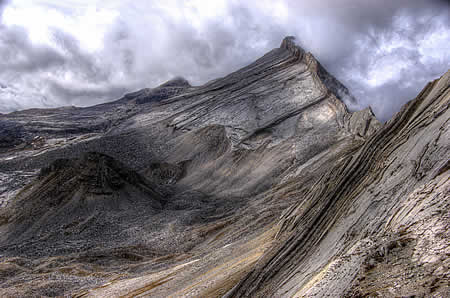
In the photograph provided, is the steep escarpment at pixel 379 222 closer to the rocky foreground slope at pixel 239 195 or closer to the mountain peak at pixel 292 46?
the rocky foreground slope at pixel 239 195

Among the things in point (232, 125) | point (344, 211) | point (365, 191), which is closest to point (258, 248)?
point (344, 211)

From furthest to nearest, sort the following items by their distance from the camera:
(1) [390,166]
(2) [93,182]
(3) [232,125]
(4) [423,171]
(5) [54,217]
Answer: (3) [232,125] → (2) [93,182] → (5) [54,217] → (1) [390,166] → (4) [423,171]

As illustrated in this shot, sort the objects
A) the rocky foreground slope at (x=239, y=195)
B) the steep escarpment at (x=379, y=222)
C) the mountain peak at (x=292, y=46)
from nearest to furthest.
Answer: the steep escarpment at (x=379, y=222) < the rocky foreground slope at (x=239, y=195) < the mountain peak at (x=292, y=46)

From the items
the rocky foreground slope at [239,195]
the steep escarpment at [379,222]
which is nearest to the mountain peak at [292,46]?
the rocky foreground slope at [239,195]

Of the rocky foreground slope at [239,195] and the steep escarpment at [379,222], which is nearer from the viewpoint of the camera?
the steep escarpment at [379,222]

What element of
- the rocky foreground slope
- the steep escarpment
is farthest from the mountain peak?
the steep escarpment

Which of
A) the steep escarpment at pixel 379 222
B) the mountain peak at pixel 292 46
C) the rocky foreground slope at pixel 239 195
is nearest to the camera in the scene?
the steep escarpment at pixel 379 222

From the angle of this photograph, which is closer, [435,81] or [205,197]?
[435,81]

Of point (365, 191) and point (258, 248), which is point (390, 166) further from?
point (258, 248)

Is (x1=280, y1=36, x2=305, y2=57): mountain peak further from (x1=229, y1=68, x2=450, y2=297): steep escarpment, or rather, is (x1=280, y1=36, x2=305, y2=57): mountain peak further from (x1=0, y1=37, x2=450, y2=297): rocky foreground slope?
(x1=229, y1=68, x2=450, y2=297): steep escarpment
